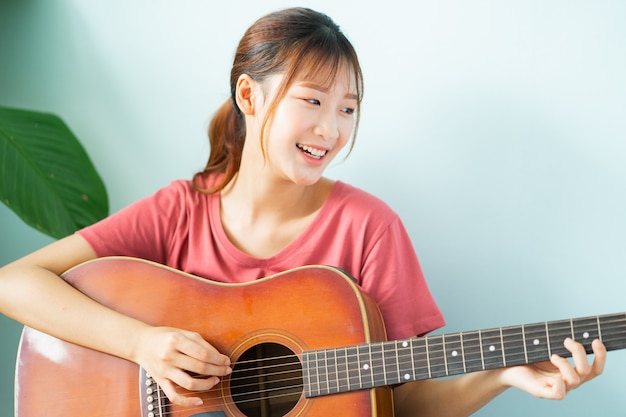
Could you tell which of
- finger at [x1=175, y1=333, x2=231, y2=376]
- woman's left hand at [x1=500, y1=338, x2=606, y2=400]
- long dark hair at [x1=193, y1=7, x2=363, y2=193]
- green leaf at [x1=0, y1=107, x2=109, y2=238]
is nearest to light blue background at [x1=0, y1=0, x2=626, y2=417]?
green leaf at [x1=0, y1=107, x2=109, y2=238]

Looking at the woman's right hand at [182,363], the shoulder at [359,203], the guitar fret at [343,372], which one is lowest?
the woman's right hand at [182,363]

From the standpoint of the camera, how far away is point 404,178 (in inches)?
59.4

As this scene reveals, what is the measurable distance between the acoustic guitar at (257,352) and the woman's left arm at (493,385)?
0.06m

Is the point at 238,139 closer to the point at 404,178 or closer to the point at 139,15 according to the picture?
the point at 404,178

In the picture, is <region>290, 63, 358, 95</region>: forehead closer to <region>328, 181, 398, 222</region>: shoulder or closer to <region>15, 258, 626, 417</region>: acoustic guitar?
<region>328, 181, 398, 222</region>: shoulder

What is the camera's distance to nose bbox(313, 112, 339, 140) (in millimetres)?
1216

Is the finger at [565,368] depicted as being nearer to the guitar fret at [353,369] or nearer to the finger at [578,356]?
the finger at [578,356]

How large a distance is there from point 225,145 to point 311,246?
33 centimetres

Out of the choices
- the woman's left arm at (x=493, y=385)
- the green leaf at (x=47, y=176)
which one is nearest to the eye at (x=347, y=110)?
the woman's left arm at (x=493, y=385)

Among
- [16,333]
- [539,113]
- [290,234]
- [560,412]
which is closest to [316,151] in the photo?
[290,234]

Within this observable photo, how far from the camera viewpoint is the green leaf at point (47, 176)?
1.56 metres

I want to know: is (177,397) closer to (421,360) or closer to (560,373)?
(421,360)

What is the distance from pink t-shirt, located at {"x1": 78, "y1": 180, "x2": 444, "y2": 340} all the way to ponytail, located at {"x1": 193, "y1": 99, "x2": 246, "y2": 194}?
0.05 metres

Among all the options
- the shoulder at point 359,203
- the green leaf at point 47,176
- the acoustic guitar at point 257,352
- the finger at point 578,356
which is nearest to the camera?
the finger at point 578,356
